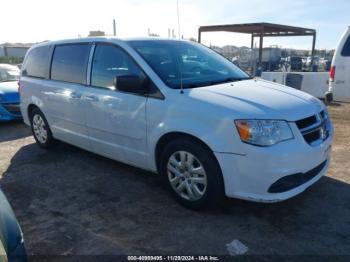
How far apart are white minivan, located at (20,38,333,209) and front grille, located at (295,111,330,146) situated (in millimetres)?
11

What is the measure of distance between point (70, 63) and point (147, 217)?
2594mm

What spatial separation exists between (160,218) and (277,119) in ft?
4.89

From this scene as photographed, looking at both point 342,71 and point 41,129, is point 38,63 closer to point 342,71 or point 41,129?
point 41,129

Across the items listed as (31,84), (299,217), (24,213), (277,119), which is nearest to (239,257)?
(299,217)

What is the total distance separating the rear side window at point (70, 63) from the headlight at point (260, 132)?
7.99ft

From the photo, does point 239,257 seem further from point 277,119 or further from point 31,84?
point 31,84

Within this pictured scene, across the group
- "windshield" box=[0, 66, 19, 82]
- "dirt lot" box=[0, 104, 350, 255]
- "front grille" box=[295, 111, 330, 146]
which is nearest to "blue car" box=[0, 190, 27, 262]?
"dirt lot" box=[0, 104, 350, 255]

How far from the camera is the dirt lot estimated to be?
2967 millimetres

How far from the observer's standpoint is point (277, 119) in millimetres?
3039

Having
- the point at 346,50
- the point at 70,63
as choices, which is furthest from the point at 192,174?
the point at 346,50

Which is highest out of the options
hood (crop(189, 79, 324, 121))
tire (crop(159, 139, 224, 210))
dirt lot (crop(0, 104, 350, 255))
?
hood (crop(189, 79, 324, 121))

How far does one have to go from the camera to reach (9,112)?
768 centimetres

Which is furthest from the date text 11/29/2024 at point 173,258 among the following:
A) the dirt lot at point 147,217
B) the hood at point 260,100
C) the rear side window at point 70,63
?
the rear side window at point 70,63

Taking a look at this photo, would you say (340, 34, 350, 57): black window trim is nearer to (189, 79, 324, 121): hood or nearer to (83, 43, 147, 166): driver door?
(189, 79, 324, 121): hood
